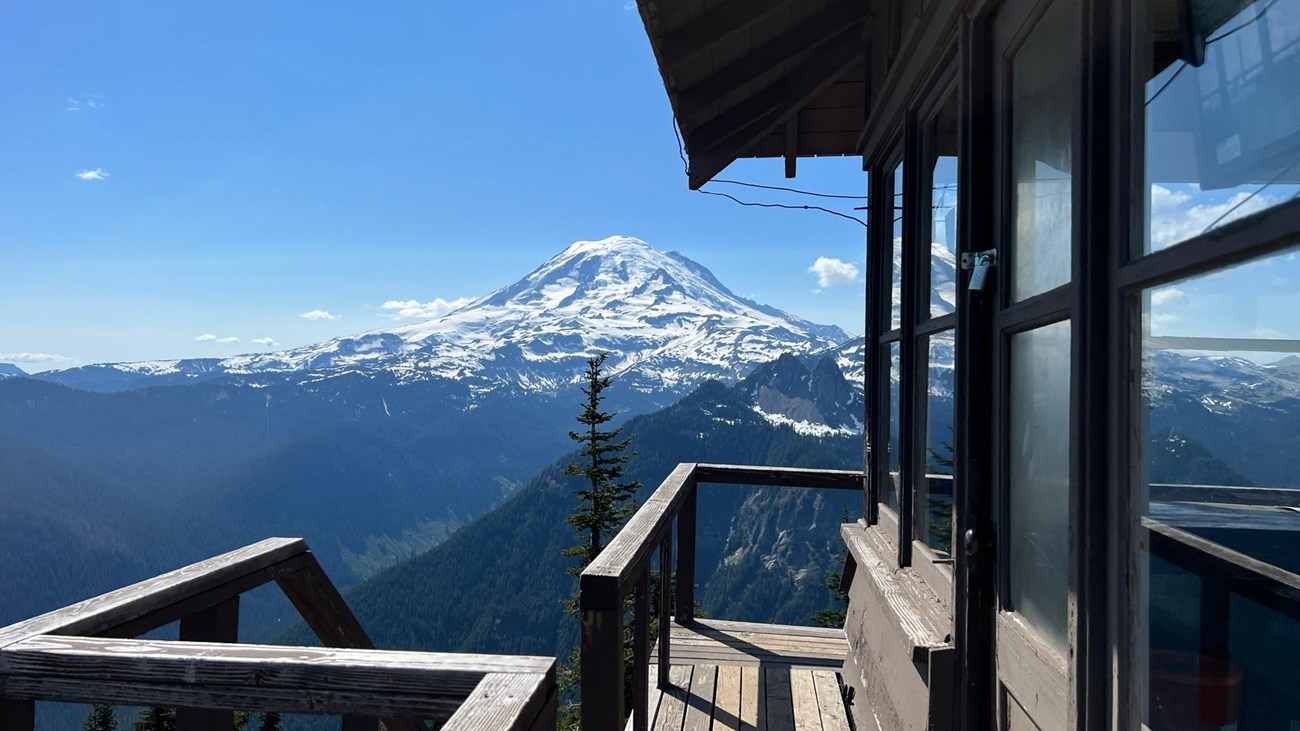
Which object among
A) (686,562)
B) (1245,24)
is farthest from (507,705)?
(686,562)

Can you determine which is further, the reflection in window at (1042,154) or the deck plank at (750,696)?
the deck plank at (750,696)

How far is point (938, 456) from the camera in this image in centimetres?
276

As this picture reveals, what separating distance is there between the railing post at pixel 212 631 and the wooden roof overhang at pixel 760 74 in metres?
2.31

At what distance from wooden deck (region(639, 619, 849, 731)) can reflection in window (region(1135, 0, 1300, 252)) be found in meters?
2.90

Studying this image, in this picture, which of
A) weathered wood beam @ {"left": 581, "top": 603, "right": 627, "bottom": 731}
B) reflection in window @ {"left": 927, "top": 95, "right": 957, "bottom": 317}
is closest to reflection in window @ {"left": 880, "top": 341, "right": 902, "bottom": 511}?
reflection in window @ {"left": 927, "top": 95, "right": 957, "bottom": 317}

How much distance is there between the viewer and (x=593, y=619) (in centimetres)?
232

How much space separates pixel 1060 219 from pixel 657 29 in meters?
1.84

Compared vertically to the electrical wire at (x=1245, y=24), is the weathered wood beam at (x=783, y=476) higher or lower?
lower

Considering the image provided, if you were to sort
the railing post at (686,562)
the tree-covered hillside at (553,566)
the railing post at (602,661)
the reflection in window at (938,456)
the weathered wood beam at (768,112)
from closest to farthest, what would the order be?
the railing post at (602,661) → the reflection in window at (938,456) → the weathered wood beam at (768,112) → the railing post at (686,562) → the tree-covered hillside at (553,566)

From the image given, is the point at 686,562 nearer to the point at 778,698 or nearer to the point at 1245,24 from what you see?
the point at 778,698

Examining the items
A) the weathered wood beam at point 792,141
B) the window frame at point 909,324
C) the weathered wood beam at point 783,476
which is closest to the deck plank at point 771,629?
the weathered wood beam at point 783,476

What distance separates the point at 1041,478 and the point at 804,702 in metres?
2.41

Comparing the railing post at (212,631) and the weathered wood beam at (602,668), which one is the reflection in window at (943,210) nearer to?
the weathered wood beam at (602,668)

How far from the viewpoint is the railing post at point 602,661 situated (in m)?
2.30
